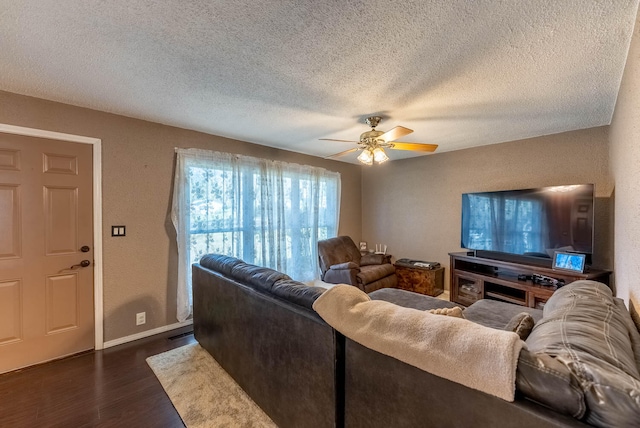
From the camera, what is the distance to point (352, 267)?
156 inches

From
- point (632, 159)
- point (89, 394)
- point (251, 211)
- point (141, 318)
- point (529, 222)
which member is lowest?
point (89, 394)

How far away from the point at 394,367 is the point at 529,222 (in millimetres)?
3153

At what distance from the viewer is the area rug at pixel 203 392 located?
1.76 m

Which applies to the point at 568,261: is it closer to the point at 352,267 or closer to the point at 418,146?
the point at 418,146

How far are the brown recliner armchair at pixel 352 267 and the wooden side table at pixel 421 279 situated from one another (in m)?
0.12

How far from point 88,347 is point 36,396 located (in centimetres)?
67

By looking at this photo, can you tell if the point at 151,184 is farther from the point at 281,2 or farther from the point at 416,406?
the point at 416,406

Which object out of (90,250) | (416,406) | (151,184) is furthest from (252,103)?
(416,406)

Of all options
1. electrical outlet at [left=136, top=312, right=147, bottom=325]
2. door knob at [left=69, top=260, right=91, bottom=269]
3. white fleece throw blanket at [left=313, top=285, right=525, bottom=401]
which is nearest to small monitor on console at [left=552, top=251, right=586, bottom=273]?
white fleece throw blanket at [left=313, top=285, right=525, bottom=401]

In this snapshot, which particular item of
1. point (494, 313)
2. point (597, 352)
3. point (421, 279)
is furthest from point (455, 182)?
point (597, 352)

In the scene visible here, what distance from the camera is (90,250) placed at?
8.75ft

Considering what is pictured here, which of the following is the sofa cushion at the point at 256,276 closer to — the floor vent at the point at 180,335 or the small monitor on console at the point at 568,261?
the floor vent at the point at 180,335

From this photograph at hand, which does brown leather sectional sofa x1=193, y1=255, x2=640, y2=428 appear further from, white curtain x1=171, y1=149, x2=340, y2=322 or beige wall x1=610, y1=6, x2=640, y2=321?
white curtain x1=171, y1=149, x2=340, y2=322

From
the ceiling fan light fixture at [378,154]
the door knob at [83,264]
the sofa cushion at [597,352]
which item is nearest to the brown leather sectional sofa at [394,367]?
the sofa cushion at [597,352]
